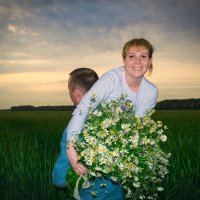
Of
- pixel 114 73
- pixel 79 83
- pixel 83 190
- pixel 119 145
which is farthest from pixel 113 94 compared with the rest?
pixel 83 190

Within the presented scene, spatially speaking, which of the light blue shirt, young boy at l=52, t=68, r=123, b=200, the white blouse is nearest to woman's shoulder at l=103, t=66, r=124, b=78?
the white blouse

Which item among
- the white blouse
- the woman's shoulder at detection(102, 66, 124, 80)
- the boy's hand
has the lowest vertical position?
the boy's hand

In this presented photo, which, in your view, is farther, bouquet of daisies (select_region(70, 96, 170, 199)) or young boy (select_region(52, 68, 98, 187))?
young boy (select_region(52, 68, 98, 187))

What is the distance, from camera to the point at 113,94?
3.00 meters

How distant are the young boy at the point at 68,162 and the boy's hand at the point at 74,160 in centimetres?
19

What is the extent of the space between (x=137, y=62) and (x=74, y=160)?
1021 mm

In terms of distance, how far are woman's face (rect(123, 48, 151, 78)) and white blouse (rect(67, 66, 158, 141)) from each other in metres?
0.11

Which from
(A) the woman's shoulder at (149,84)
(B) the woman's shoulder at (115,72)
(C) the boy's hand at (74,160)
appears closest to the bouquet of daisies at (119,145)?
(C) the boy's hand at (74,160)

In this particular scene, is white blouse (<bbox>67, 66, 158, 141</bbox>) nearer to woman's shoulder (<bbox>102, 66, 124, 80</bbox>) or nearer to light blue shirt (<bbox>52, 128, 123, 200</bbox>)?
woman's shoulder (<bbox>102, 66, 124, 80</bbox>)

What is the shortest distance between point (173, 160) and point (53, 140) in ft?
6.79

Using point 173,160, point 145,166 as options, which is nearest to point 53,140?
point 173,160

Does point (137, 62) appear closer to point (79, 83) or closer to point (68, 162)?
point (79, 83)

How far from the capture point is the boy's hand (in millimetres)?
2595

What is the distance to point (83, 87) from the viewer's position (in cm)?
305
